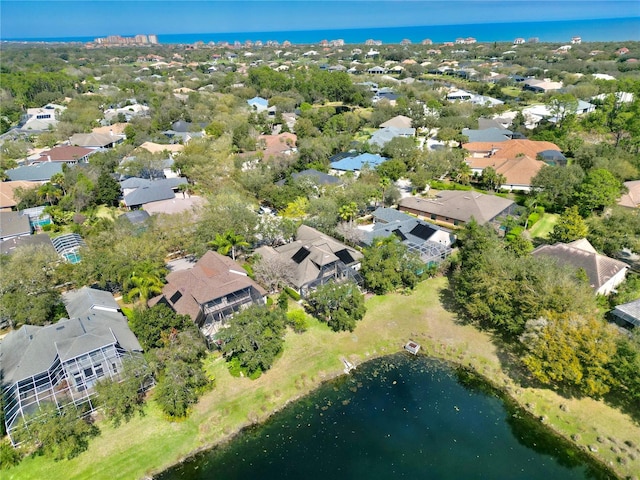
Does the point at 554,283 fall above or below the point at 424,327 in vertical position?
above

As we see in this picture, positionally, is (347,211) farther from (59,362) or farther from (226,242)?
(59,362)

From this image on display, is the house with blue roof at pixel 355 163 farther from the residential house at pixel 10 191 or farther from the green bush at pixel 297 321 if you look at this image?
the residential house at pixel 10 191

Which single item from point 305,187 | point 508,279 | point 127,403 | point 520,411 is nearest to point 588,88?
point 305,187

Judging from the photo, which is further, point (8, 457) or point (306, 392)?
point (306, 392)

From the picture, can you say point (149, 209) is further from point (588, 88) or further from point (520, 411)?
point (588, 88)

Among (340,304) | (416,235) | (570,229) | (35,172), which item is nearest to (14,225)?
(35,172)

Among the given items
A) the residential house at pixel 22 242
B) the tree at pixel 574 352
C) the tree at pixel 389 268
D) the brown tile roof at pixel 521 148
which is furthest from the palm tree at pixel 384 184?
the residential house at pixel 22 242
